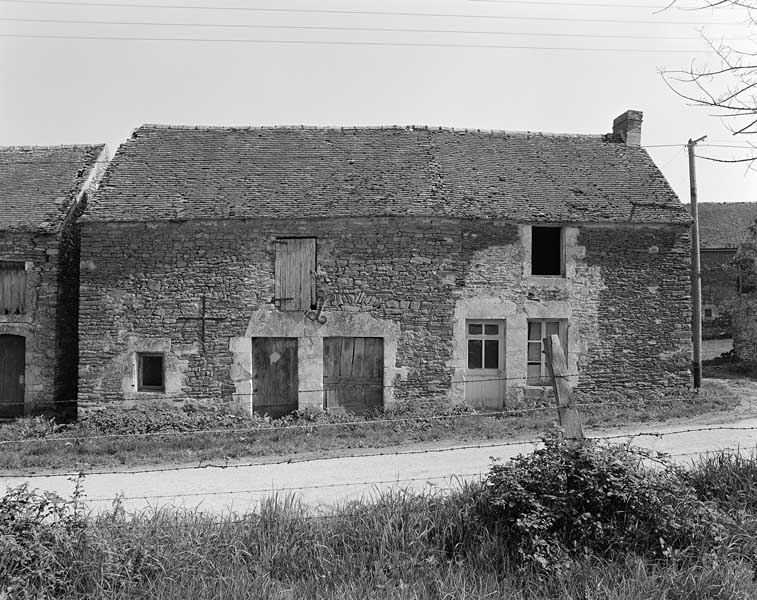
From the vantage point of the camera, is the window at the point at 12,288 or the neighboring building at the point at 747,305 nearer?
the window at the point at 12,288

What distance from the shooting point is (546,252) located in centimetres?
1441

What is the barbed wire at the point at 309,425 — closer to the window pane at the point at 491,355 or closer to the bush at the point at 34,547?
the window pane at the point at 491,355

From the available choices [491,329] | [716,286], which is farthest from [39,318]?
[716,286]

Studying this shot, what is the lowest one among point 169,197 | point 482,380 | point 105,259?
point 482,380

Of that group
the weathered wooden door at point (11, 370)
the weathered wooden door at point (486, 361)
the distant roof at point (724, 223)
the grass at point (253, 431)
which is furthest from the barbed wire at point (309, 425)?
the distant roof at point (724, 223)

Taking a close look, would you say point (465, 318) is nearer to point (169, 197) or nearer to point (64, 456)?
point (169, 197)

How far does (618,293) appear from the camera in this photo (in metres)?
13.4

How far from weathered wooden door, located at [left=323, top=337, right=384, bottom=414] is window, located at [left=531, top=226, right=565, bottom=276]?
14.8 ft

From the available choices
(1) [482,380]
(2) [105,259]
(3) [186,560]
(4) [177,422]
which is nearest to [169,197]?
(2) [105,259]

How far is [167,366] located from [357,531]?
8.93 m

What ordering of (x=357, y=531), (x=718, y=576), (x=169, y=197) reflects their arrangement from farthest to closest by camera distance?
(x=169, y=197)
(x=357, y=531)
(x=718, y=576)

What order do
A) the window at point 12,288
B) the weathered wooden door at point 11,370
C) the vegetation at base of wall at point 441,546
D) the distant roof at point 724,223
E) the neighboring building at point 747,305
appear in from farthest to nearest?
the distant roof at point 724,223 → the neighboring building at point 747,305 → the weathered wooden door at point 11,370 → the window at point 12,288 → the vegetation at base of wall at point 441,546

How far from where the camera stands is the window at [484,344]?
1331cm

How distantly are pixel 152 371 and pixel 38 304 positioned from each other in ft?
10.7
